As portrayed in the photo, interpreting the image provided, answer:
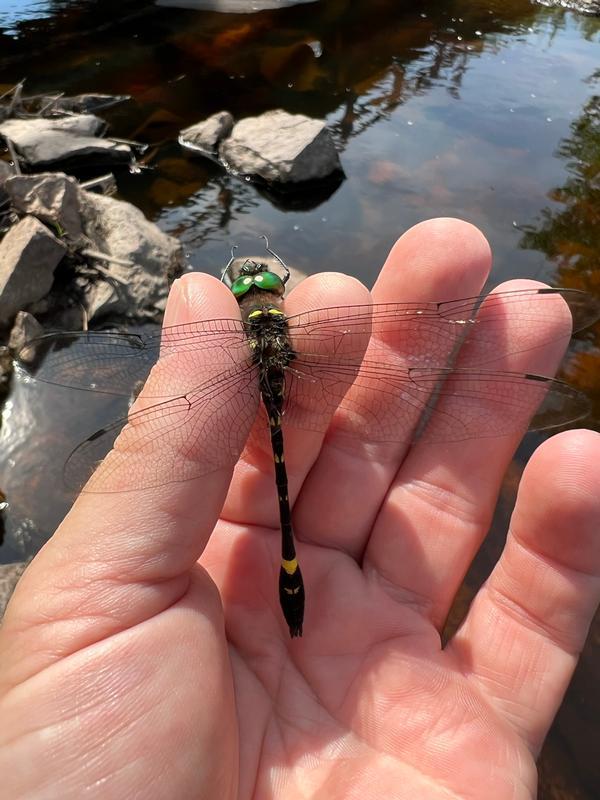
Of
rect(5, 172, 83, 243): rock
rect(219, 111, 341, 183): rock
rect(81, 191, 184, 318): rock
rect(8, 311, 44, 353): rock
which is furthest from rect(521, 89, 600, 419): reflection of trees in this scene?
rect(5, 172, 83, 243): rock

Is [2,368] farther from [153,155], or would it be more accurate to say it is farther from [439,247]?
[153,155]

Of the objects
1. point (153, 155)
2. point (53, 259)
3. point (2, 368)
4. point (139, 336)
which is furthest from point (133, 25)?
point (139, 336)

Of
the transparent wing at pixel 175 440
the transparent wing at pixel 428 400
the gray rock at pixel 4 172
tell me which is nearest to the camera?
the transparent wing at pixel 175 440

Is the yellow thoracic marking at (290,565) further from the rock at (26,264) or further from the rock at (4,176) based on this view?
the rock at (4,176)

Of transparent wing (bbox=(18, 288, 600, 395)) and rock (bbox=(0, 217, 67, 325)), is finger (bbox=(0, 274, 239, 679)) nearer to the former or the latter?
transparent wing (bbox=(18, 288, 600, 395))

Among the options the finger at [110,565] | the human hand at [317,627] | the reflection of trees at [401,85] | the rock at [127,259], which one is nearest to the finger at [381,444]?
the human hand at [317,627]

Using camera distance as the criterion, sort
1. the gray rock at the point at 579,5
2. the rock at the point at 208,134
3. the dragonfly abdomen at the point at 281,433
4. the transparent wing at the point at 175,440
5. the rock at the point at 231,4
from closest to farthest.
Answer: the transparent wing at the point at 175,440
the dragonfly abdomen at the point at 281,433
the rock at the point at 208,134
the rock at the point at 231,4
the gray rock at the point at 579,5
